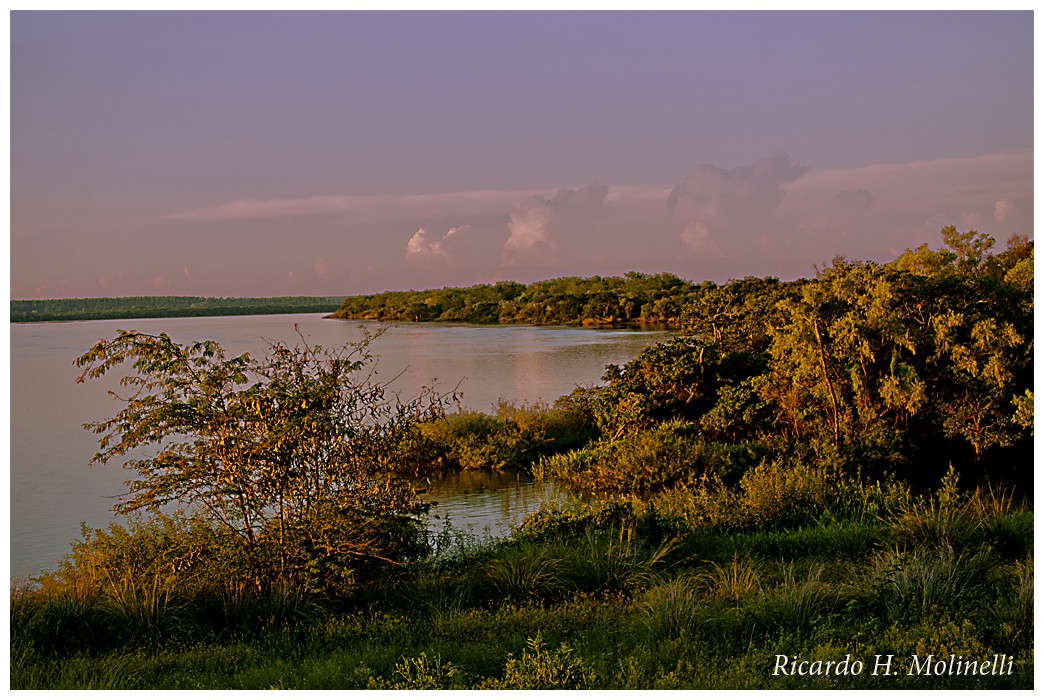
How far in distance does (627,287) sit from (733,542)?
130 ft

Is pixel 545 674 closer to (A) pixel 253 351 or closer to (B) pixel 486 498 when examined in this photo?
(B) pixel 486 498

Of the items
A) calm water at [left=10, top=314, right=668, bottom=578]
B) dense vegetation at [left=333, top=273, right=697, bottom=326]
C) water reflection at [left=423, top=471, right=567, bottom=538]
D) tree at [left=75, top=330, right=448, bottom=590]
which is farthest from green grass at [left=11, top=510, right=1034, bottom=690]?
dense vegetation at [left=333, top=273, right=697, bottom=326]

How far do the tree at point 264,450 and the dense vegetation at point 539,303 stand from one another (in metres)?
37.4

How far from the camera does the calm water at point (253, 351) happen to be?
46.8ft

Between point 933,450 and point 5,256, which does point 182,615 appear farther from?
point 933,450

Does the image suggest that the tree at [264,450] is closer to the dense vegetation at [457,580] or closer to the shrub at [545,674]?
the dense vegetation at [457,580]

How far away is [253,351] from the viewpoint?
1609 cm

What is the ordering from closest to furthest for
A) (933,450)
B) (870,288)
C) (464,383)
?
(870,288) → (933,450) → (464,383)

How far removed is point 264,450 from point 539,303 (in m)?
41.9

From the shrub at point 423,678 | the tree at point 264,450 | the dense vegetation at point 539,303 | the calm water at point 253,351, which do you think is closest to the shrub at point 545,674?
the shrub at point 423,678

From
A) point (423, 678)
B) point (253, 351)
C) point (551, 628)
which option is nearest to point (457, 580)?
point (551, 628)

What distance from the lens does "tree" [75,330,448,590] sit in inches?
307

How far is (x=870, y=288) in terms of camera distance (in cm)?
1512
